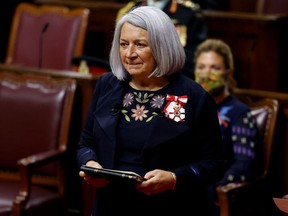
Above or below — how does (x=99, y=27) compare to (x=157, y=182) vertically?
above

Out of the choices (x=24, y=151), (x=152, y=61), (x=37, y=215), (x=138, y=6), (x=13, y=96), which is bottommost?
(x=37, y=215)

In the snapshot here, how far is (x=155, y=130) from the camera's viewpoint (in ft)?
7.70

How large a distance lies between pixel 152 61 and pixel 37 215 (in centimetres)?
150

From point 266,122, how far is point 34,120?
1208 millimetres

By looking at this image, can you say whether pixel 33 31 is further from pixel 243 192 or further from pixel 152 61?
pixel 152 61

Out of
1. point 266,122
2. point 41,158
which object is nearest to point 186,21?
point 266,122

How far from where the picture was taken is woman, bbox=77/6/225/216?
2.36 m

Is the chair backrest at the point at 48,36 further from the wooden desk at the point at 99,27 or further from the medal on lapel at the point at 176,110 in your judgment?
the medal on lapel at the point at 176,110

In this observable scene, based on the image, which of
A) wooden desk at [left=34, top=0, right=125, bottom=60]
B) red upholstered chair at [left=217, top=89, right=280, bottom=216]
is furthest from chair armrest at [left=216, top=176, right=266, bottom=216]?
wooden desk at [left=34, top=0, right=125, bottom=60]

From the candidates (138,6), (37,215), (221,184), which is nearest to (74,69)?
(37,215)

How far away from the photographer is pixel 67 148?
12.6 ft

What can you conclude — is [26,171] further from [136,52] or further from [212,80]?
[136,52]

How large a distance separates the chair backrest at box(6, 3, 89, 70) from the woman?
249cm

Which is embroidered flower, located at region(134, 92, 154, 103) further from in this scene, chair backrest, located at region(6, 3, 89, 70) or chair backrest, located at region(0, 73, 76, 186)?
chair backrest, located at region(6, 3, 89, 70)
